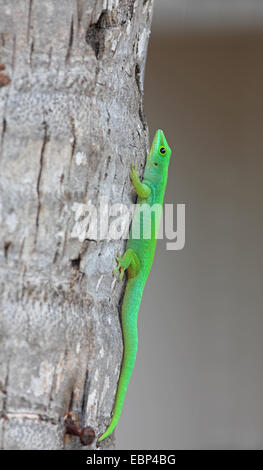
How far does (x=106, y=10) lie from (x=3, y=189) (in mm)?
544

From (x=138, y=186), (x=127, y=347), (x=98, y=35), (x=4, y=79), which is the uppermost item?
(x=98, y=35)

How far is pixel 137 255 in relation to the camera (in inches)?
72.0

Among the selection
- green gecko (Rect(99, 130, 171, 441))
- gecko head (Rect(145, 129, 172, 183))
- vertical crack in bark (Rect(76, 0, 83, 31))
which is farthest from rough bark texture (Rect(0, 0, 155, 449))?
gecko head (Rect(145, 129, 172, 183))

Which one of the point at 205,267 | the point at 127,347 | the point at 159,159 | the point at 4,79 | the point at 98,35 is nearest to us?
the point at 4,79

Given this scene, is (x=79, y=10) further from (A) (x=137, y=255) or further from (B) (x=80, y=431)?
(B) (x=80, y=431)

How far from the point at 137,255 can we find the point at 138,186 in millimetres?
249

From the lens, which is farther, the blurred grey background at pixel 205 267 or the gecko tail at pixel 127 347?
the blurred grey background at pixel 205 267

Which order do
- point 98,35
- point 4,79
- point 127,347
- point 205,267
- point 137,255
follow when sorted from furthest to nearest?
point 205,267, point 137,255, point 127,347, point 98,35, point 4,79

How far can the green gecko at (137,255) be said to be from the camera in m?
1.65

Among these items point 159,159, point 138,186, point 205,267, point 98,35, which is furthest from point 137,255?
point 205,267

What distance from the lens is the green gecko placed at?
5.40 feet
